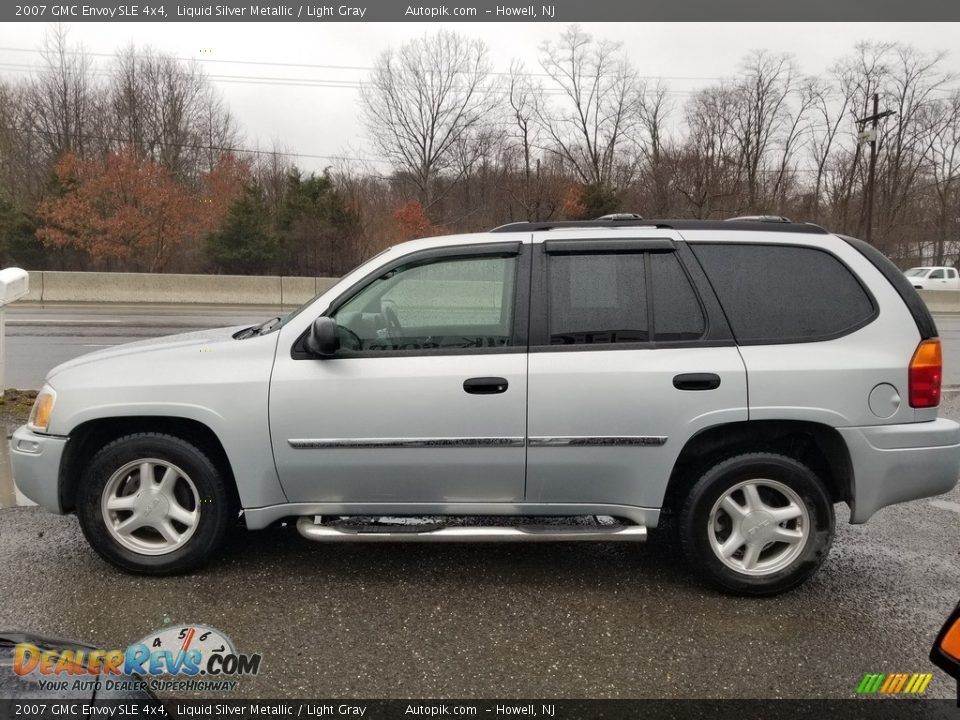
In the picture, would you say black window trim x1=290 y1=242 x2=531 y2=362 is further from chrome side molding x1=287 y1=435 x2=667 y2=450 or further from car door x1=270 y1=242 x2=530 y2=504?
chrome side molding x1=287 y1=435 x2=667 y2=450

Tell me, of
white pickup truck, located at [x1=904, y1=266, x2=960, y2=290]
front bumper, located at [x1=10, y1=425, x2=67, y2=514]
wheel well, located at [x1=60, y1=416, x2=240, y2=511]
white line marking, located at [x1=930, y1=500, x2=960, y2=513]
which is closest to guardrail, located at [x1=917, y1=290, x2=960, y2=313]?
white pickup truck, located at [x1=904, y1=266, x2=960, y2=290]

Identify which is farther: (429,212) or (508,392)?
(429,212)

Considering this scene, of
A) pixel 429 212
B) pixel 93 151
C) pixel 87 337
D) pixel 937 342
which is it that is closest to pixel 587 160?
pixel 429 212

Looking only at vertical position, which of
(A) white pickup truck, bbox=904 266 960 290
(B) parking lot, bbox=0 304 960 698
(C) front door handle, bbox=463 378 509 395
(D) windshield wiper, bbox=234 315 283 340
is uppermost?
(A) white pickup truck, bbox=904 266 960 290

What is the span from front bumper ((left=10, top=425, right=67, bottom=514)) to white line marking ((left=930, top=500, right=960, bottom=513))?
5.71 meters

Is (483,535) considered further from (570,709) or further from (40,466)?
(40,466)

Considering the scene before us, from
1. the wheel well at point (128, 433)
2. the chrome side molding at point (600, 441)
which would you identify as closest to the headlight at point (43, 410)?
the wheel well at point (128, 433)

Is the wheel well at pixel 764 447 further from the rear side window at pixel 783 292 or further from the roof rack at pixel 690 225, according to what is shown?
the roof rack at pixel 690 225

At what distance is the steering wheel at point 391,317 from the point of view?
142 inches

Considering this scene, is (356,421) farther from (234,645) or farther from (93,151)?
(93,151)

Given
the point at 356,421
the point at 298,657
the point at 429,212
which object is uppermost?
the point at 429,212

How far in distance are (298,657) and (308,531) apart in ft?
2.26

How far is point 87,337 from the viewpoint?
13133mm

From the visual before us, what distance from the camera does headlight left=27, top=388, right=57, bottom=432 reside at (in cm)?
358
